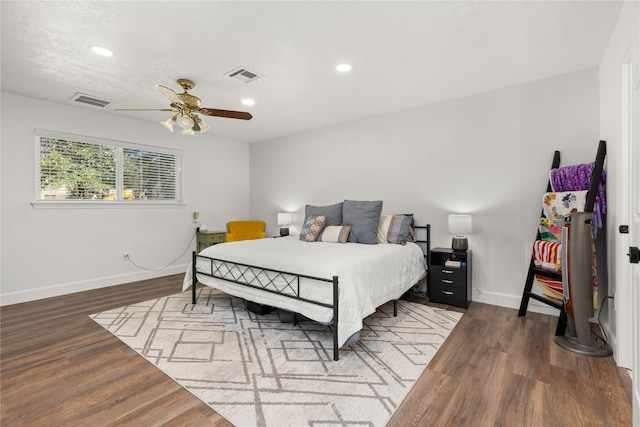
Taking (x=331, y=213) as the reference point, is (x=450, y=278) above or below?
below

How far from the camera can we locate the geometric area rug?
1785mm

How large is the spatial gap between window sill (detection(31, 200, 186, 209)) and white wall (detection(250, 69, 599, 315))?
292 centimetres

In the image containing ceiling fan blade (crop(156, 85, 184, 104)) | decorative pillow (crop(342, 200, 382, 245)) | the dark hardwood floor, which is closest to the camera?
the dark hardwood floor

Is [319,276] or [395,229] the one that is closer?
[319,276]

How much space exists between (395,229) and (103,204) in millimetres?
4253

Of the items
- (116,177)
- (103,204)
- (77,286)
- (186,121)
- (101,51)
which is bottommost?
(77,286)

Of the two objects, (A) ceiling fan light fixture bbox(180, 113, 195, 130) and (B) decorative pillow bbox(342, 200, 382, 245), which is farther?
(B) decorative pillow bbox(342, 200, 382, 245)

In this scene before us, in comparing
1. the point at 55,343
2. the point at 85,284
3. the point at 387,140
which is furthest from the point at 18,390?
the point at 387,140

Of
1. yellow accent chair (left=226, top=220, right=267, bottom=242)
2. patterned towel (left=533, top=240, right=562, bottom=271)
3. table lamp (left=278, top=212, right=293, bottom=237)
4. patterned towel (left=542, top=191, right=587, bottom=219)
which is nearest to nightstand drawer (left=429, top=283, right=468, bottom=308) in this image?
patterned towel (left=533, top=240, right=562, bottom=271)

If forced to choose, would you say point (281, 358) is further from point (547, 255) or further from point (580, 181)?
point (580, 181)

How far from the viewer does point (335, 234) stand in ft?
13.1

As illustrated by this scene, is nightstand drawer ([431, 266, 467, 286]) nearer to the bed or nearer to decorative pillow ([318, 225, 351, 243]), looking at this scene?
the bed

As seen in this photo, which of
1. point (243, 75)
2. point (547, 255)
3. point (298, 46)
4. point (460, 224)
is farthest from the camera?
point (460, 224)

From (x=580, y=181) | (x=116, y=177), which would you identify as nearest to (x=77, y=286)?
(x=116, y=177)
